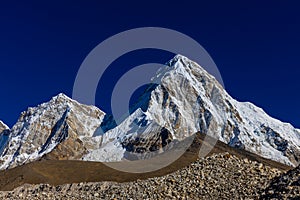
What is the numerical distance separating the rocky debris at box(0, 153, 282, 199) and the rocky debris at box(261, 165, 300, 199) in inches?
31.3

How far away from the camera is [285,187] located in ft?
71.9

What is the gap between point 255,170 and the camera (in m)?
27.2

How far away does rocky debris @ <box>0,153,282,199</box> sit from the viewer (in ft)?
80.9

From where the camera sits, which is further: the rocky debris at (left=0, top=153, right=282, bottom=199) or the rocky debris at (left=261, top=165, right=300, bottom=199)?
the rocky debris at (left=0, top=153, right=282, bottom=199)

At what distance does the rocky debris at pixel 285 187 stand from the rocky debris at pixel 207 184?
794mm

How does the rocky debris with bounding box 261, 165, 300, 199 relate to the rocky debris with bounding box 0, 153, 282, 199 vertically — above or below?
below

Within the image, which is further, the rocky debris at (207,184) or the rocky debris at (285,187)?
the rocky debris at (207,184)

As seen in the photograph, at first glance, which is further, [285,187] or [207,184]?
[207,184]

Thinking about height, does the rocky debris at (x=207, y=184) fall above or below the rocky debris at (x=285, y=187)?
above

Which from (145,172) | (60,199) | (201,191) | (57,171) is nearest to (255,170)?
(201,191)

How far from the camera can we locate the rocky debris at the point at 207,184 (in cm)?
2467

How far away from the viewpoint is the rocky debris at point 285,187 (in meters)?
20.8

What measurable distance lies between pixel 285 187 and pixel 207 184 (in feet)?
17.5

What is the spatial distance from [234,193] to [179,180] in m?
4.46
